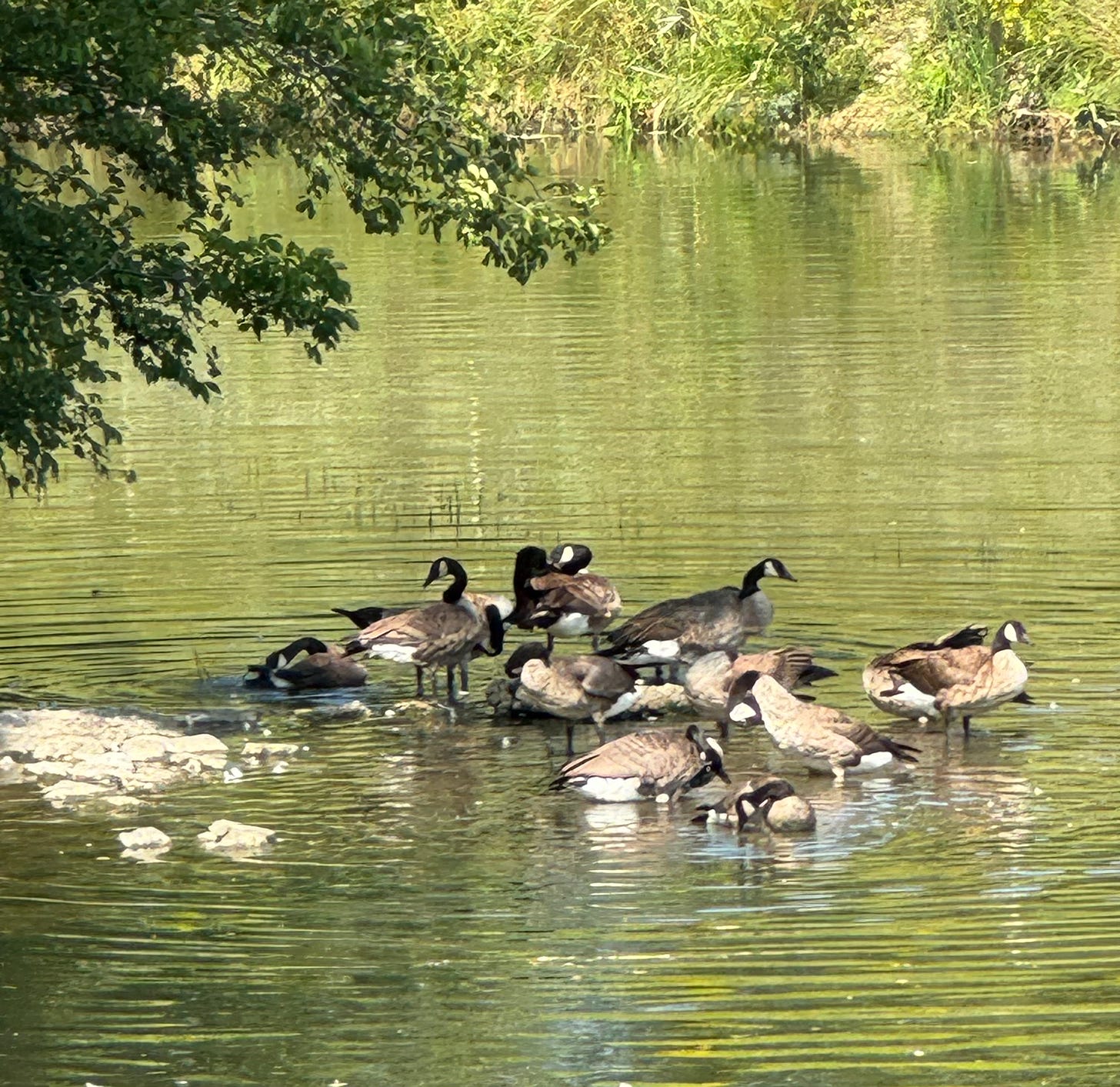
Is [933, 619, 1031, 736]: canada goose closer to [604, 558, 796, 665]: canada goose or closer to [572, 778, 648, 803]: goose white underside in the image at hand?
[604, 558, 796, 665]: canada goose

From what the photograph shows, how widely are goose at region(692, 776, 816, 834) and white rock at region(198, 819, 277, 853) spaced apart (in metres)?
2.64

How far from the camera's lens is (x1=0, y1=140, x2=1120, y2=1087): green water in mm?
10188

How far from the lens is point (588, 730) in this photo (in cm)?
1633

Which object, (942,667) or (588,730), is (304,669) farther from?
(942,667)

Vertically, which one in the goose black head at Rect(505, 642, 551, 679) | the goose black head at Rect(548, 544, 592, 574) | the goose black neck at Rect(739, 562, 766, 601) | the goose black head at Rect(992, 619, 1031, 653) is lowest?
the goose black head at Rect(505, 642, 551, 679)

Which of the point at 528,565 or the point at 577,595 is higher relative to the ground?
the point at 528,565

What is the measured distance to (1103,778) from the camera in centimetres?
1417

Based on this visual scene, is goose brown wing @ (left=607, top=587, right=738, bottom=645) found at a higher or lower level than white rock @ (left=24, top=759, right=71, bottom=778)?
higher

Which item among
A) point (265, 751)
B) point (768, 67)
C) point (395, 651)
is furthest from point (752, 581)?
point (768, 67)

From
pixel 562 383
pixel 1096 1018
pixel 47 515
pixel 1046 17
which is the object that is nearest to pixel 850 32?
pixel 1046 17

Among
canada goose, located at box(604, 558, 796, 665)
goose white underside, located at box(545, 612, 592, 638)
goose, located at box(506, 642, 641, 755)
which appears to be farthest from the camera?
goose white underside, located at box(545, 612, 592, 638)

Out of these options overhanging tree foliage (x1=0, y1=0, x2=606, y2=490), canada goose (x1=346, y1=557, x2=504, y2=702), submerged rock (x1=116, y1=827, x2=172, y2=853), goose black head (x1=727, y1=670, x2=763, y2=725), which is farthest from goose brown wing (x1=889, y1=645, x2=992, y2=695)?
submerged rock (x1=116, y1=827, x2=172, y2=853)

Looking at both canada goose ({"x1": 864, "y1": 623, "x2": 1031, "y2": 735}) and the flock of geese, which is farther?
canada goose ({"x1": 864, "y1": 623, "x2": 1031, "y2": 735})

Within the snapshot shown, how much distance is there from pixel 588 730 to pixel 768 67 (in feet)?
206
